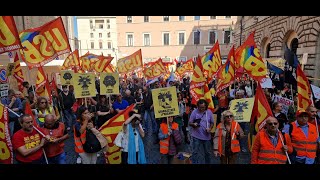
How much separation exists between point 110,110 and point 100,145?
1.98 meters

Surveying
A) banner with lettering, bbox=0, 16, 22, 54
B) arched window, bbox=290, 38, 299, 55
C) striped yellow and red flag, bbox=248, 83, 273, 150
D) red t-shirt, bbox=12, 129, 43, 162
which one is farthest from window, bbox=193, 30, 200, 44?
red t-shirt, bbox=12, 129, 43, 162

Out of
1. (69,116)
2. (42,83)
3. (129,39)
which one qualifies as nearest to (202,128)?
(42,83)

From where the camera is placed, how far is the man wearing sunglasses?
3.39 metres

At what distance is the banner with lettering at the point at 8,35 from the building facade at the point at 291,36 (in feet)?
28.8

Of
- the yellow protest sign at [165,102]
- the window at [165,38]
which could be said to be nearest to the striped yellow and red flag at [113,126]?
the yellow protest sign at [165,102]

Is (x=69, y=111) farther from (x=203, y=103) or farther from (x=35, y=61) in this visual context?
(x=203, y=103)

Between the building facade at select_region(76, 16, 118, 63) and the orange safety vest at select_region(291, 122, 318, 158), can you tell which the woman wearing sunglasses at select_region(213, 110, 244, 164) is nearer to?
the orange safety vest at select_region(291, 122, 318, 158)

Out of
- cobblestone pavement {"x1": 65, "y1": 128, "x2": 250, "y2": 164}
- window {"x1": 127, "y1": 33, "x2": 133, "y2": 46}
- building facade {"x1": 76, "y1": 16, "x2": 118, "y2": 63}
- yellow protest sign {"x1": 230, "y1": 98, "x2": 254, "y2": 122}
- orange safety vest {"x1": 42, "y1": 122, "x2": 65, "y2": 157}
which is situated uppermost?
building facade {"x1": 76, "y1": 16, "x2": 118, "y2": 63}

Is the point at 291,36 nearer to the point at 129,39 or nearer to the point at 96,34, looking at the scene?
the point at 129,39

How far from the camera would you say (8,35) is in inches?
172

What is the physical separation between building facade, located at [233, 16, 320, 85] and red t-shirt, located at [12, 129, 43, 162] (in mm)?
8902

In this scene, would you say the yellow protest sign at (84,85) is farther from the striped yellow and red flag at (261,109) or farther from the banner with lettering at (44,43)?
the striped yellow and red flag at (261,109)
